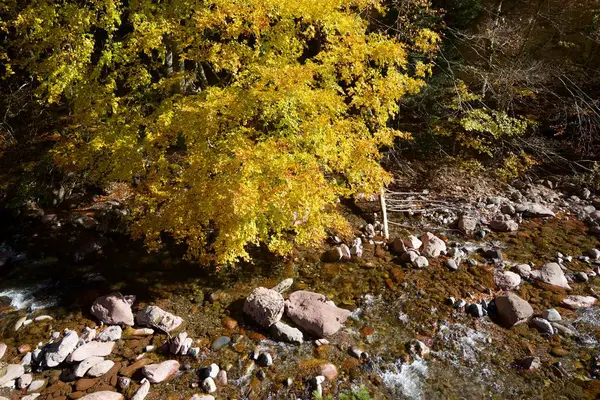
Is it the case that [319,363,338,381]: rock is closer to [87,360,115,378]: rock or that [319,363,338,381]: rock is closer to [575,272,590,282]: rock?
[87,360,115,378]: rock

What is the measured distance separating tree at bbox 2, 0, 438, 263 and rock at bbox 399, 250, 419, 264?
213cm

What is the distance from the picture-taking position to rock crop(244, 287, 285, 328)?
7.35 metres

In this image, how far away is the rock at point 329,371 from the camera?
6.40 m

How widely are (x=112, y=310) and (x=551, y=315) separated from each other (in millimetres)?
9127

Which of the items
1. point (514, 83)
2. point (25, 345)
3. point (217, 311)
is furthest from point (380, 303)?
point (514, 83)

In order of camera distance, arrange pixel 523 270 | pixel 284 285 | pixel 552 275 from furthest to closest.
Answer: pixel 523 270 → pixel 552 275 → pixel 284 285

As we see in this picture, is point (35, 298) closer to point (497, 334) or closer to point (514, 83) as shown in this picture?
point (497, 334)

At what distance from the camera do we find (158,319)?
732 cm

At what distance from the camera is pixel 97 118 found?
321 inches

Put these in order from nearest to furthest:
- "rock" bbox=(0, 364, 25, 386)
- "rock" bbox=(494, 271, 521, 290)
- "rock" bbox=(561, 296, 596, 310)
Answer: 1. "rock" bbox=(0, 364, 25, 386)
2. "rock" bbox=(561, 296, 596, 310)
3. "rock" bbox=(494, 271, 521, 290)

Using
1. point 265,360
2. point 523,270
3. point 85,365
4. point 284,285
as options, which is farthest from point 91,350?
point 523,270

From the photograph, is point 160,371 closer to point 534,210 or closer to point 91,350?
point 91,350

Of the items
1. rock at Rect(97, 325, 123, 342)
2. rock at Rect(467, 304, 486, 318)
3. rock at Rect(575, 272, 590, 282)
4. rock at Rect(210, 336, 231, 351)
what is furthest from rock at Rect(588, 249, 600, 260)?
rock at Rect(97, 325, 123, 342)

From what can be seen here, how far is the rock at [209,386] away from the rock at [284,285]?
2591 mm
